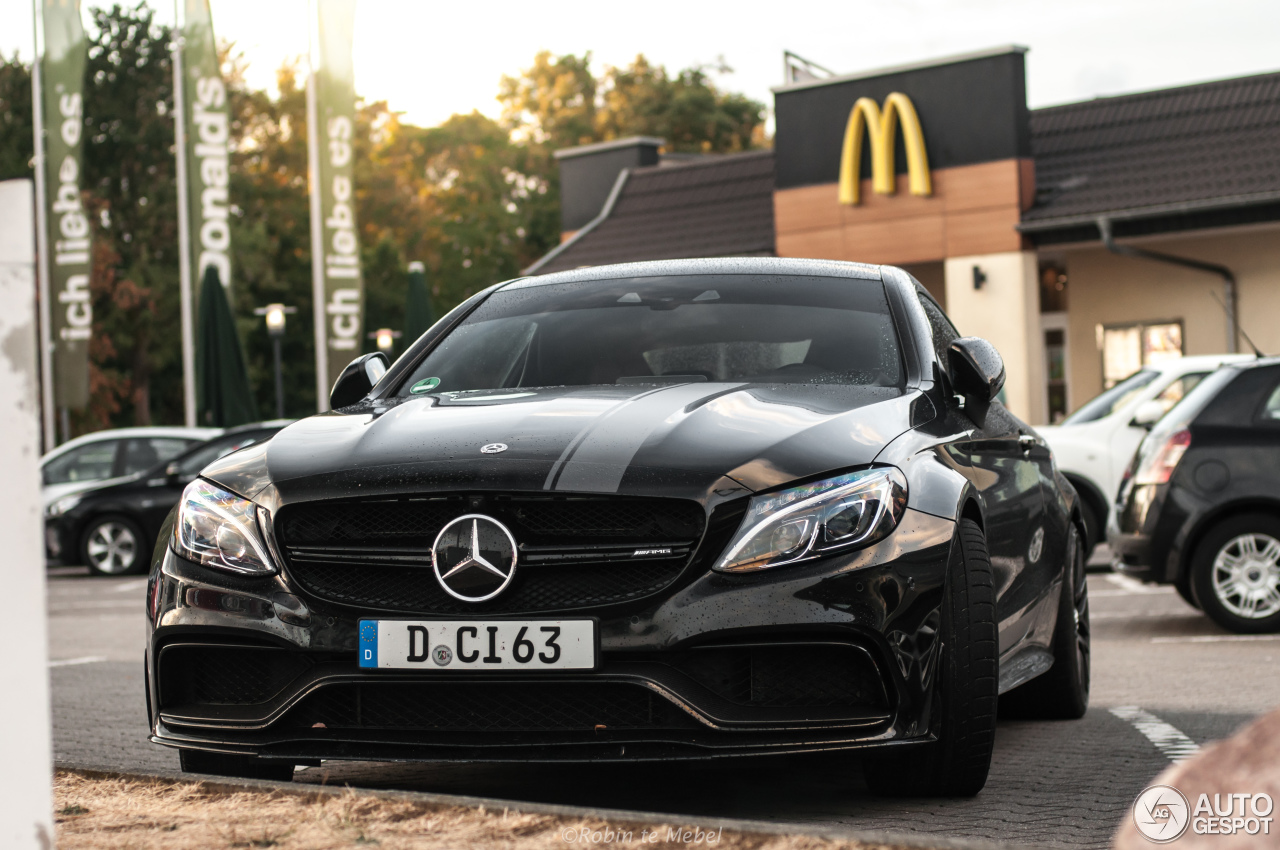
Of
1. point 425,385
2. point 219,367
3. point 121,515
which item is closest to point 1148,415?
point 425,385

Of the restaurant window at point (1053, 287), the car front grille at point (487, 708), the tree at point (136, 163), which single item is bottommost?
the car front grille at point (487, 708)

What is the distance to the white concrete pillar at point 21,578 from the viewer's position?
2.51 m

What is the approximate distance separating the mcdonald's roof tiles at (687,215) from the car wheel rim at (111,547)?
1284 cm

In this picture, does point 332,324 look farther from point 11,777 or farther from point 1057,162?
point 11,777

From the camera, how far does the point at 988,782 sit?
4.87 metres

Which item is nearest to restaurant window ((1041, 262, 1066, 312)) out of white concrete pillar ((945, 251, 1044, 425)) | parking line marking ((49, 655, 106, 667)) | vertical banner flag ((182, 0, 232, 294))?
white concrete pillar ((945, 251, 1044, 425))

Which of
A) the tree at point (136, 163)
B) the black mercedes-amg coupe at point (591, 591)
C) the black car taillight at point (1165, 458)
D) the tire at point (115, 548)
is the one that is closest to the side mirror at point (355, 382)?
the black mercedes-amg coupe at point (591, 591)

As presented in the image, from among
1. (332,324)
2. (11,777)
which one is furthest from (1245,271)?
(11,777)

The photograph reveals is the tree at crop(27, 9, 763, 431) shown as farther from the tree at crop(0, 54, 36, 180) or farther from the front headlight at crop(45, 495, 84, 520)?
the front headlight at crop(45, 495, 84, 520)

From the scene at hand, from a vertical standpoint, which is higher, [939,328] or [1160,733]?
[939,328]

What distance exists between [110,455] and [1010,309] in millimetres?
13232

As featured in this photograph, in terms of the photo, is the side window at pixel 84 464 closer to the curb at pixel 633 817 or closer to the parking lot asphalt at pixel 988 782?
the parking lot asphalt at pixel 988 782

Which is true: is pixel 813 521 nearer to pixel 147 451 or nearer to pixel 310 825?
pixel 310 825

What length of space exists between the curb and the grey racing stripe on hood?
795 millimetres
